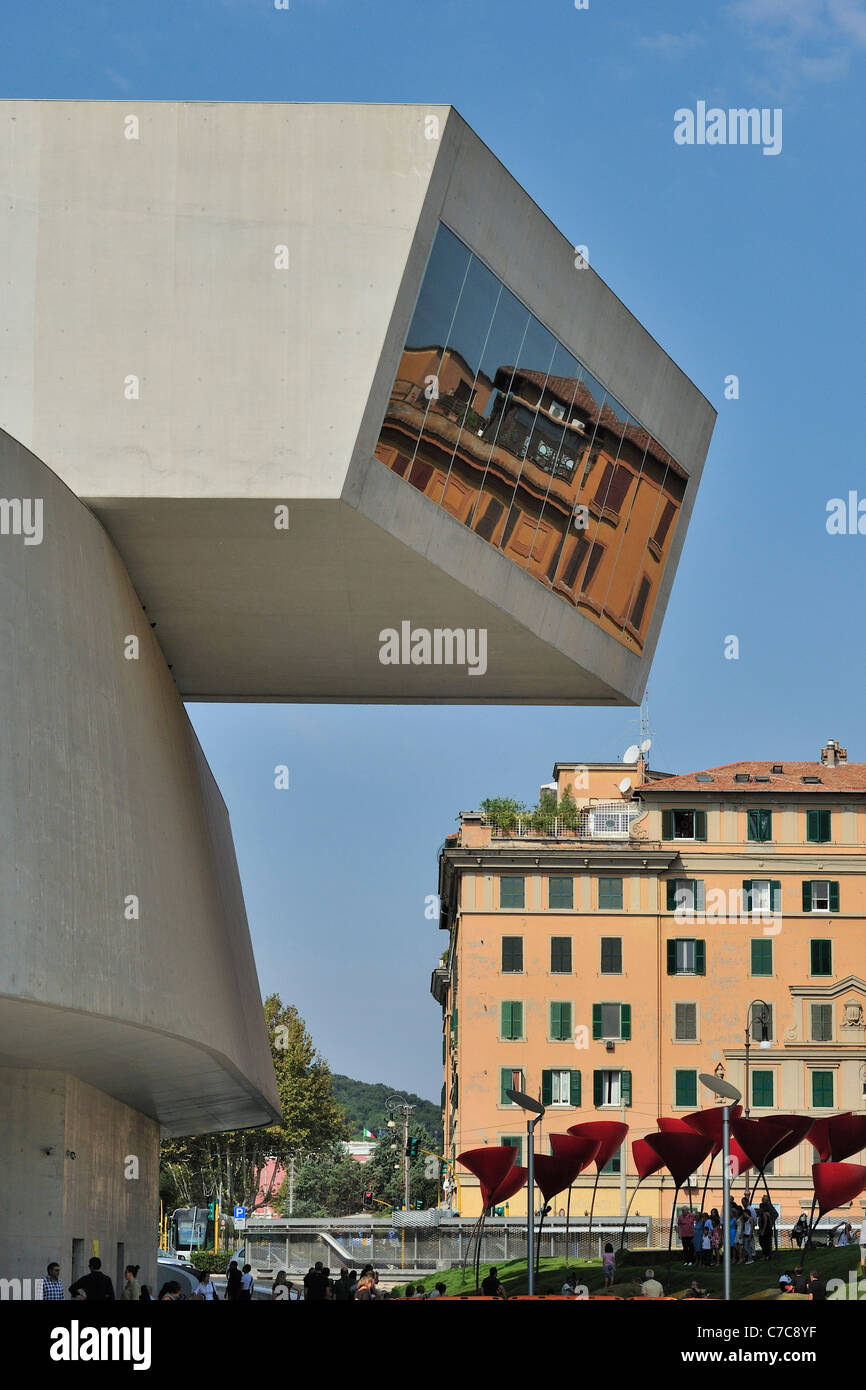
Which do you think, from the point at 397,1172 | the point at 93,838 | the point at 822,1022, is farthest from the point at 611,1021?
the point at 93,838

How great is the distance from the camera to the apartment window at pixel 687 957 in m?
70.5

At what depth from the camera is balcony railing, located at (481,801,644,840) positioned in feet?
239

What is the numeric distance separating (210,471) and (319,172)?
12.6ft

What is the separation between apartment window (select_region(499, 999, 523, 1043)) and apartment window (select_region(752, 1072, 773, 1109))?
368 inches

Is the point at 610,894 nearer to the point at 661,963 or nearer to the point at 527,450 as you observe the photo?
the point at 661,963

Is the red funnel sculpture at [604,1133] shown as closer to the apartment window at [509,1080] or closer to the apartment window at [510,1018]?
the apartment window at [509,1080]

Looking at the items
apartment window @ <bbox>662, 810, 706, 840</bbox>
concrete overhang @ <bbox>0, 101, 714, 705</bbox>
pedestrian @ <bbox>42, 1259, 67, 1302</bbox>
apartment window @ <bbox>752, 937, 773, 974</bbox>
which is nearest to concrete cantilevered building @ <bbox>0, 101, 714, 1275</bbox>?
Result: concrete overhang @ <bbox>0, 101, 714, 705</bbox>

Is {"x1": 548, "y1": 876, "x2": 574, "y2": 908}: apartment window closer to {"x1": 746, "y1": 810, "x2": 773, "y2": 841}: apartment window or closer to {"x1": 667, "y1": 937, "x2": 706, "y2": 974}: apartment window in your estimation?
{"x1": 667, "y1": 937, "x2": 706, "y2": 974}: apartment window

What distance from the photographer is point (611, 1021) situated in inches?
2751

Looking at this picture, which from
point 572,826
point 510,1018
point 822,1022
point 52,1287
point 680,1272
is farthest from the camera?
point 572,826

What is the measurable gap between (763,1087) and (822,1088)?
2.30 m

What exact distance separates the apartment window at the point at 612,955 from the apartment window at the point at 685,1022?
9.12ft

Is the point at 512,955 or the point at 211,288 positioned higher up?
the point at 211,288
